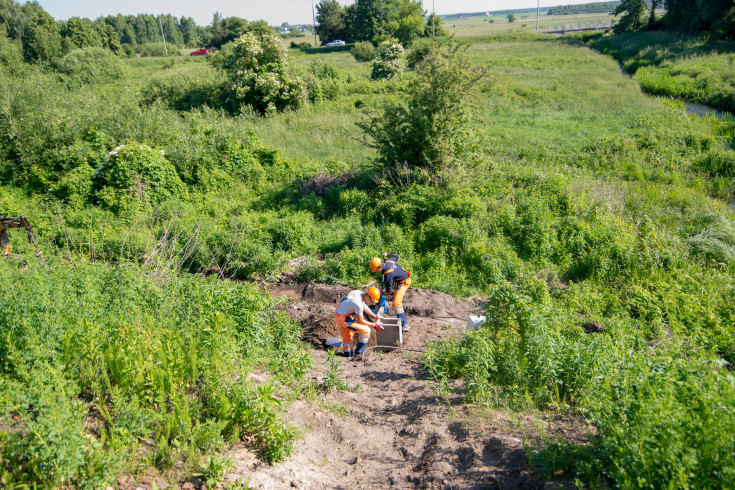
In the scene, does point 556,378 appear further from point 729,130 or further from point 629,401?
point 729,130

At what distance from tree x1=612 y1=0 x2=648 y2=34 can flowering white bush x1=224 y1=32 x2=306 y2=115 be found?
46.6 meters

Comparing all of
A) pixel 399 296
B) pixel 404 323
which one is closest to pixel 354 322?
pixel 404 323

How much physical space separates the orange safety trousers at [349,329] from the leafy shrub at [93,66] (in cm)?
3115

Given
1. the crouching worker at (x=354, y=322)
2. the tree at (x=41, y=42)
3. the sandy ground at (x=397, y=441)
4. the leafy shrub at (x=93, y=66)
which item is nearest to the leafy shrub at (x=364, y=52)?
the leafy shrub at (x=93, y=66)

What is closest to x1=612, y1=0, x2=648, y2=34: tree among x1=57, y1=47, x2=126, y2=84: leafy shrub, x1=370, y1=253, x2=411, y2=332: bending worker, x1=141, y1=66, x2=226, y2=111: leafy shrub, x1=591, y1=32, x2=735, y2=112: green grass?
x1=591, y1=32, x2=735, y2=112: green grass

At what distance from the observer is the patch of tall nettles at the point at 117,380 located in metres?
3.32

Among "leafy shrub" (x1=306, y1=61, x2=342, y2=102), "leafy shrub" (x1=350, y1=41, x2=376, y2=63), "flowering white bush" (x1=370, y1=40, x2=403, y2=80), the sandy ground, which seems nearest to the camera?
the sandy ground

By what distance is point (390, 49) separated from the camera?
29.5 m

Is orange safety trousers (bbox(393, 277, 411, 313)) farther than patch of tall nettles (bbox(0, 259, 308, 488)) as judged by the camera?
Yes

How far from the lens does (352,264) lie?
31.1 ft

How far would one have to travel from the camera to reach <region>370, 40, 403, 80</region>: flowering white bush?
94.4 ft

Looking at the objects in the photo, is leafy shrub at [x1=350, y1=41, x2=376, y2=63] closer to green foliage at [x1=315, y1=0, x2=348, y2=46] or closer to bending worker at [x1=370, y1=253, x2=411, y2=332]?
green foliage at [x1=315, y1=0, x2=348, y2=46]

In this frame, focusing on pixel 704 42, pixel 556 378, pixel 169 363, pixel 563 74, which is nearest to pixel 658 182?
pixel 556 378

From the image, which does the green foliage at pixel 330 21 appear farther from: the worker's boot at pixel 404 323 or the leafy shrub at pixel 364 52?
the worker's boot at pixel 404 323
